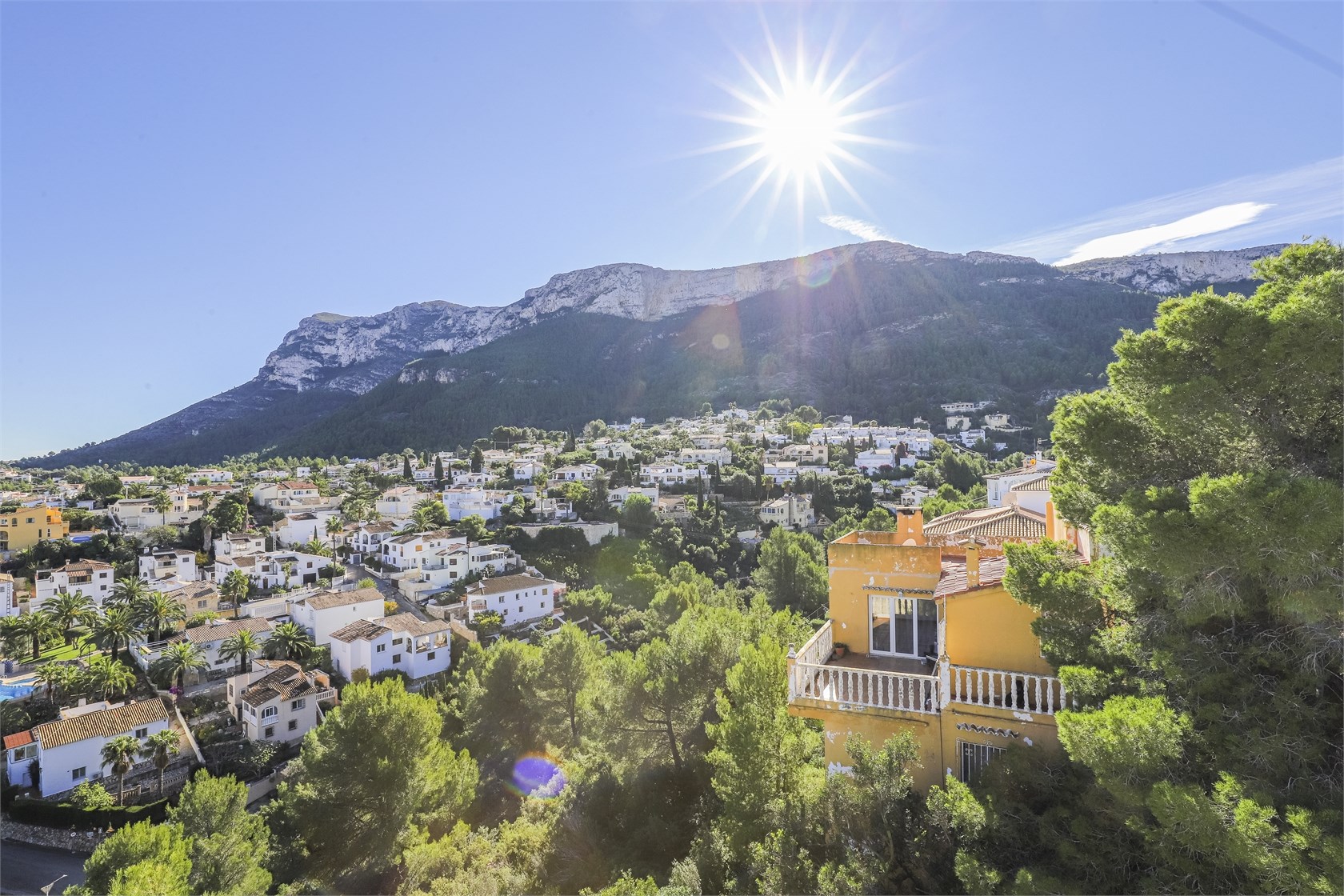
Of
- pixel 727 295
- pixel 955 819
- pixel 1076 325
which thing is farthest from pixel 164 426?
pixel 1076 325

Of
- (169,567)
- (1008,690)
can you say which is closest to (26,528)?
(169,567)

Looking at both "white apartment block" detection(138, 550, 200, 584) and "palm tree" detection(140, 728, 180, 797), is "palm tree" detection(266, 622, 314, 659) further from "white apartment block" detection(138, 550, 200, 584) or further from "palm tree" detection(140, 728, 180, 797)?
"white apartment block" detection(138, 550, 200, 584)

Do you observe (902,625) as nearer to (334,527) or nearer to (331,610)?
(331,610)

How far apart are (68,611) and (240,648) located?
12.9m

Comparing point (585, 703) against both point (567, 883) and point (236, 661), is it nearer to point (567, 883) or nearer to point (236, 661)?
point (567, 883)

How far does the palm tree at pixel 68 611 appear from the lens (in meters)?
32.9

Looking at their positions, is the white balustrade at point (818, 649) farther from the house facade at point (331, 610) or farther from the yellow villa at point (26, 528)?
the yellow villa at point (26, 528)

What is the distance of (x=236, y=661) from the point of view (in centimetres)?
3088

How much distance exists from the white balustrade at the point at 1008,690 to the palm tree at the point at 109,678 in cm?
3451

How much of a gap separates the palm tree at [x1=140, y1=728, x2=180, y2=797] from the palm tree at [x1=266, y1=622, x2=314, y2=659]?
7581 millimetres

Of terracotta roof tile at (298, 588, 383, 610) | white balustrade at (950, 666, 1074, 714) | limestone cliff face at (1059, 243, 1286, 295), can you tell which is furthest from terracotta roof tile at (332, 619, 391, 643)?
limestone cliff face at (1059, 243, 1286, 295)

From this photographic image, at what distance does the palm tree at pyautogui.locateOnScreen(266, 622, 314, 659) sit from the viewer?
1216 inches

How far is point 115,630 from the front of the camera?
3023 centimetres

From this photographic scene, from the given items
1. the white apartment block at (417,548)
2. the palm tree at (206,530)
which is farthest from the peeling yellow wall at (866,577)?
the palm tree at (206,530)
